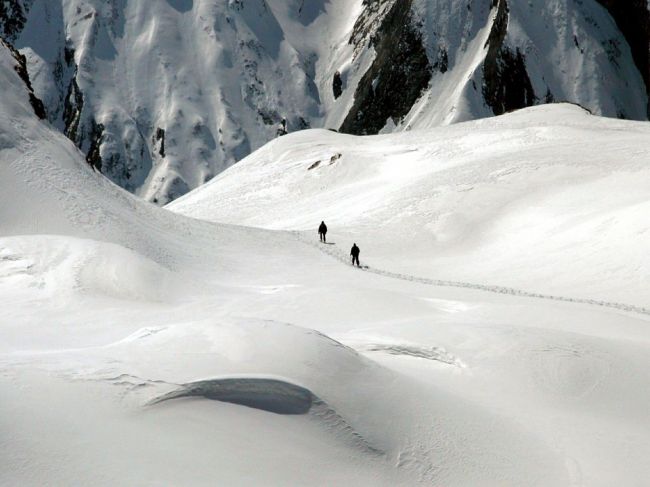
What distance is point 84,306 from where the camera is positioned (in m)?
14.8

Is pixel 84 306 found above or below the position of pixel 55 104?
below

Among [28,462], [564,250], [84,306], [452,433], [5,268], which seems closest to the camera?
[28,462]

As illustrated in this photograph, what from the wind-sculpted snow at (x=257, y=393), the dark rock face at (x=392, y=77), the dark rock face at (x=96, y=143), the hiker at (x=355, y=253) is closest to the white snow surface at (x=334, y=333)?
the wind-sculpted snow at (x=257, y=393)

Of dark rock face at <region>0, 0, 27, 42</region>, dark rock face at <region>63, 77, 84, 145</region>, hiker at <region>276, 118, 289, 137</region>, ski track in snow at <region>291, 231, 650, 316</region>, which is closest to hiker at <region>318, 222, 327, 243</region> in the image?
ski track in snow at <region>291, 231, 650, 316</region>

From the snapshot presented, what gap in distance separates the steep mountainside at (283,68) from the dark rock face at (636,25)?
0.67ft

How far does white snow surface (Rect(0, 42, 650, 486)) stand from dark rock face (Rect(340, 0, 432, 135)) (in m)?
80.1

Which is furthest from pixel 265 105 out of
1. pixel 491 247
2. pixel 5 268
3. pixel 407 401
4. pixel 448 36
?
pixel 407 401

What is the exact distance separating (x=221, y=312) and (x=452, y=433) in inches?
308

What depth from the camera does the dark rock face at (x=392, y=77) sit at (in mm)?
113250

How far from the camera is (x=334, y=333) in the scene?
13.4m

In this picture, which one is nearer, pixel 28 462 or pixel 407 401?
pixel 28 462

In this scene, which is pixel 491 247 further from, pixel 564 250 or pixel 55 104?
pixel 55 104

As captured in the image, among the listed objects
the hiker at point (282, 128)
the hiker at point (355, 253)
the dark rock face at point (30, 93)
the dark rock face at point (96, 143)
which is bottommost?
the hiker at point (355, 253)

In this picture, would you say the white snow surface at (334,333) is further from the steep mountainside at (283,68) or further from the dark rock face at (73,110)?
the dark rock face at (73,110)
